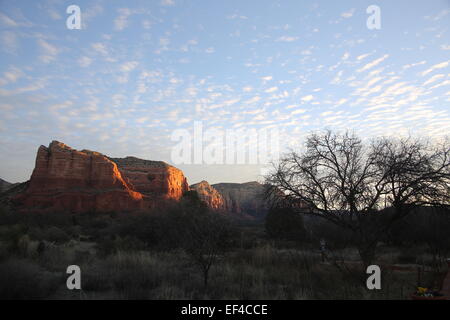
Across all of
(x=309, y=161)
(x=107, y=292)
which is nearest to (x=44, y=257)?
(x=107, y=292)

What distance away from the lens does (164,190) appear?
78812mm

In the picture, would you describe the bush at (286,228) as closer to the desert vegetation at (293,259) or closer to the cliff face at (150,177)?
the desert vegetation at (293,259)

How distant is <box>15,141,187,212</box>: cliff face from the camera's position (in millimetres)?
58438

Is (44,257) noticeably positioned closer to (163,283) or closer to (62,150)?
(163,283)

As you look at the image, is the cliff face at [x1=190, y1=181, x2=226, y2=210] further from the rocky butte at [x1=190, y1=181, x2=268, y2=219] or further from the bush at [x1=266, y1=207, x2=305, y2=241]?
the bush at [x1=266, y1=207, x2=305, y2=241]

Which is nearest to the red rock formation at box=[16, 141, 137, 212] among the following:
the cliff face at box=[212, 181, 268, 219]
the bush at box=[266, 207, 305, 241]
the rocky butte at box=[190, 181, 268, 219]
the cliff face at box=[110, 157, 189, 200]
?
the cliff face at box=[110, 157, 189, 200]

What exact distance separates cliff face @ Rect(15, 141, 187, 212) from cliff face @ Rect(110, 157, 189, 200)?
5.63 m

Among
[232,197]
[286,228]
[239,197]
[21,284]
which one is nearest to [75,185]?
[286,228]

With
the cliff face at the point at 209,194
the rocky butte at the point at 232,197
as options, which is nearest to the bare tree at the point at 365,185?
the rocky butte at the point at 232,197

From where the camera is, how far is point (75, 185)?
6306cm

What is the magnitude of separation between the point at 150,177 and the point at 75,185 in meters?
21.2

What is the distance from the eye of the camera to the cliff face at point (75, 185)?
5844 centimetres
